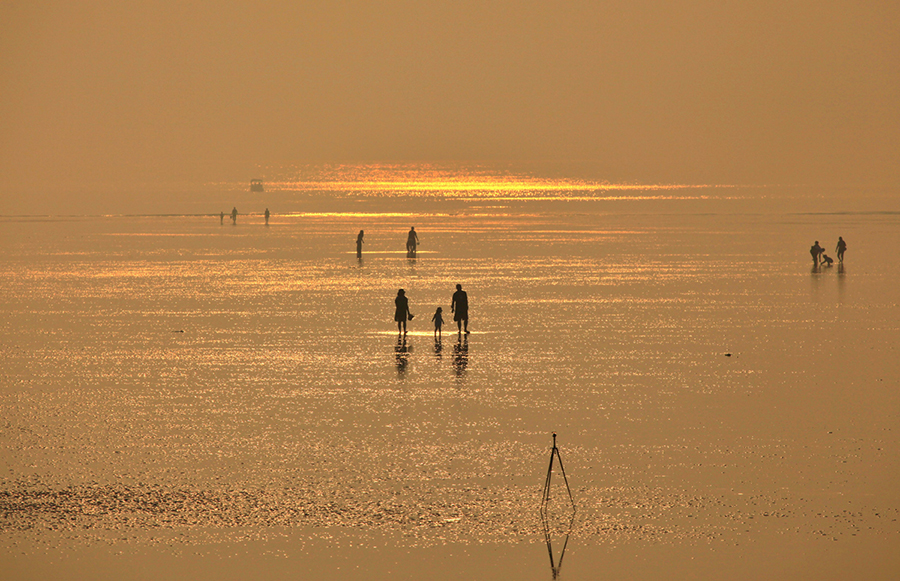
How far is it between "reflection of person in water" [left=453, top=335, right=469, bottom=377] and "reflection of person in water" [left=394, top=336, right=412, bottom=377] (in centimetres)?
92

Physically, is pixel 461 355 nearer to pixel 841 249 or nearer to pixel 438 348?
pixel 438 348

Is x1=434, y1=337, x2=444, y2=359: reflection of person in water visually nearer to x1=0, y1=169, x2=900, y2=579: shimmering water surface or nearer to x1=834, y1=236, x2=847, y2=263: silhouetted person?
x1=0, y1=169, x2=900, y2=579: shimmering water surface

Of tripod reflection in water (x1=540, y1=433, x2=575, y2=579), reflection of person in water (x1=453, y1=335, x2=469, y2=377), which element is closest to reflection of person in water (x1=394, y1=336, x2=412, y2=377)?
reflection of person in water (x1=453, y1=335, x2=469, y2=377)

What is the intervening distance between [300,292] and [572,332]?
1084 centimetres

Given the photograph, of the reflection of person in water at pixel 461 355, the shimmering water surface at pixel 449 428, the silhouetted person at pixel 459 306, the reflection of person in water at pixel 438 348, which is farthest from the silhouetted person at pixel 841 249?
the reflection of person in water at pixel 438 348

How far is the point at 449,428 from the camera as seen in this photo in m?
14.7

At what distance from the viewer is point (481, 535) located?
10.5m

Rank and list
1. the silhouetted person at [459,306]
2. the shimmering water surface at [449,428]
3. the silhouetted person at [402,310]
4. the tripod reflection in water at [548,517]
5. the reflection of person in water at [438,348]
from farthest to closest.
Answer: the silhouetted person at [459,306] < the silhouetted person at [402,310] < the reflection of person in water at [438,348] < the shimmering water surface at [449,428] < the tripod reflection in water at [548,517]

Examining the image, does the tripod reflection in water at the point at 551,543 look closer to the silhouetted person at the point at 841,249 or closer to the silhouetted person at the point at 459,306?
the silhouetted person at the point at 459,306

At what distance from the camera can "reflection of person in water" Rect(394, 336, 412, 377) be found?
63.1 ft

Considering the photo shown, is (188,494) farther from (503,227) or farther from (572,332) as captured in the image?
(503,227)

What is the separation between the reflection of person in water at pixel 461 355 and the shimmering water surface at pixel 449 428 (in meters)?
0.11

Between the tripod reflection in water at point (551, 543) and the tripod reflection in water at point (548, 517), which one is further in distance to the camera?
the tripod reflection in water at point (548, 517)

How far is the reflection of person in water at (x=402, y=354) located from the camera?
19.2 m
